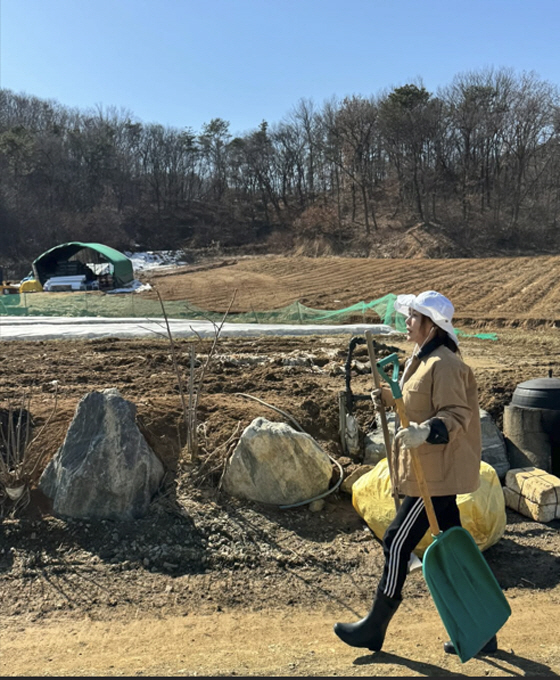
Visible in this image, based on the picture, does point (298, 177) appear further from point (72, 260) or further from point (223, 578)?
point (223, 578)

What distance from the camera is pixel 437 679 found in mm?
2828

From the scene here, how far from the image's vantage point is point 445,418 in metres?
2.82

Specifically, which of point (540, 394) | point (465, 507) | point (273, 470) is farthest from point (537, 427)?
point (273, 470)

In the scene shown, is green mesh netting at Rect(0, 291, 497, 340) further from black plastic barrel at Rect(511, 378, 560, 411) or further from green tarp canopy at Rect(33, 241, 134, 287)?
green tarp canopy at Rect(33, 241, 134, 287)

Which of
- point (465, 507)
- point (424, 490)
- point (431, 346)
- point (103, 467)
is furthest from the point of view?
point (103, 467)

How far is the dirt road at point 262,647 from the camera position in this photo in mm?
2963

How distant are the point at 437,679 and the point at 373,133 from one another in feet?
176

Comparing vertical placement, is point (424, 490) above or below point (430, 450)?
below

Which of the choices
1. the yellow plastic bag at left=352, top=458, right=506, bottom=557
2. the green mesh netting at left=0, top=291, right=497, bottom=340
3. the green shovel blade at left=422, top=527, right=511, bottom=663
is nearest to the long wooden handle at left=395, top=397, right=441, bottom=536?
the green shovel blade at left=422, top=527, right=511, bottom=663

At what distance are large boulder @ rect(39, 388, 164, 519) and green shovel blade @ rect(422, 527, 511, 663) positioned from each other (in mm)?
2513

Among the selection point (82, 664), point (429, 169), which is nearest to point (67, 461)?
point (82, 664)

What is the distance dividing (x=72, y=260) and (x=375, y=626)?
35.1 meters

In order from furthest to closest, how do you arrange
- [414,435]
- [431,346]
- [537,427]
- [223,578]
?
[537,427]
[223,578]
[431,346]
[414,435]

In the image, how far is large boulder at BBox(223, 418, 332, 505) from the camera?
4887 millimetres
